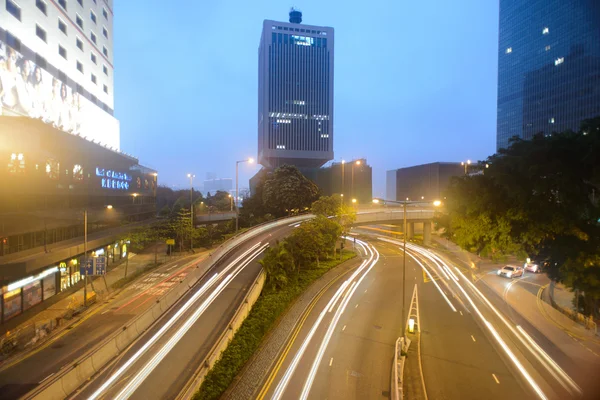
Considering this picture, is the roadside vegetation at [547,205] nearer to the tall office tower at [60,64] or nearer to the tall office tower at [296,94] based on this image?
the tall office tower at [60,64]

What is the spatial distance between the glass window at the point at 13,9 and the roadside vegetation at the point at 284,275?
89.9ft

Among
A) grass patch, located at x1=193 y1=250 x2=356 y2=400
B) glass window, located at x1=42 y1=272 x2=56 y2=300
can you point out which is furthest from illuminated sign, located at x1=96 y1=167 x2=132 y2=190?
grass patch, located at x1=193 y1=250 x2=356 y2=400

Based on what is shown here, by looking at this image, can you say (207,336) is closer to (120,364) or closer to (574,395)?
(120,364)

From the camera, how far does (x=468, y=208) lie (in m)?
14.6

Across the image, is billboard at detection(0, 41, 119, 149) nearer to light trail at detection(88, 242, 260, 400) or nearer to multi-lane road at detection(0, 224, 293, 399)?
multi-lane road at detection(0, 224, 293, 399)

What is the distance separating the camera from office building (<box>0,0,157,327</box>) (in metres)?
21.4

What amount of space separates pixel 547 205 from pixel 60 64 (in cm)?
4173

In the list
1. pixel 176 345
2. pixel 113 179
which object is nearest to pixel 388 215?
pixel 113 179

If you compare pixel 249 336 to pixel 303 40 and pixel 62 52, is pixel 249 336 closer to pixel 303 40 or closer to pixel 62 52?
pixel 62 52

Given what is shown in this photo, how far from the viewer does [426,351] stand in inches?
683

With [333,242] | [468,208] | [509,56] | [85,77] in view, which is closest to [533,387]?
[468,208]

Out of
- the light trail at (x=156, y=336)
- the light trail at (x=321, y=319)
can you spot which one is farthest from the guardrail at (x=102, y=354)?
the light trail at (x=321, y=319)

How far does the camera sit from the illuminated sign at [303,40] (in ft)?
347

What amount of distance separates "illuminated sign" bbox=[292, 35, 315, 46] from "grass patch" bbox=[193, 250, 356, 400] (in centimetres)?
9552
